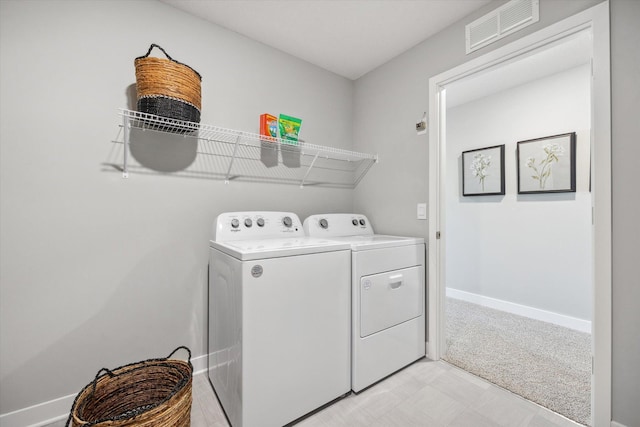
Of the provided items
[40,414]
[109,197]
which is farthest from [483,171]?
[40,414]

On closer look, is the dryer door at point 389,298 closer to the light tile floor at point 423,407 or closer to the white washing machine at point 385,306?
the white washing machine at point 385,306

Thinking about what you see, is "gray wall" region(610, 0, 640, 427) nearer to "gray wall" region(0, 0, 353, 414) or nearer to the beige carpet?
the beige carpet

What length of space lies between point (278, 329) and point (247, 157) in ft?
4.20

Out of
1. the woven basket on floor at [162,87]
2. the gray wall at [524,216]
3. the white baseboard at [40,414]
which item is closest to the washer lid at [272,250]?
the woven basket on floor at [162,87]

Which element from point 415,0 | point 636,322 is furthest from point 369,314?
point 415,0

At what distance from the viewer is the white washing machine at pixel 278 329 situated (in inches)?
49.3

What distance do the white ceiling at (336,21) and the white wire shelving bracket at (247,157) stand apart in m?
0.78

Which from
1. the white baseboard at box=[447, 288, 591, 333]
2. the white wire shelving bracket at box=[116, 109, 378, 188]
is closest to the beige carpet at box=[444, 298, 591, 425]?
the white baseboard at box=[447, 288, 591, 333]

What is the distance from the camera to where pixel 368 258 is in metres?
1.66

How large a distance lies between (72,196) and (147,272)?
56 cm

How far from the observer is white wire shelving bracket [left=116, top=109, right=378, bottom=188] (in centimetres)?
160

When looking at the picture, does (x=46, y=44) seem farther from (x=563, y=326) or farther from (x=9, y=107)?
(x=563, y=326)

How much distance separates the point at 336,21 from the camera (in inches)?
74.7

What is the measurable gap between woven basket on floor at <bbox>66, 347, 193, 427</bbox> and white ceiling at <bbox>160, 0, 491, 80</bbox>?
80.0 inches
